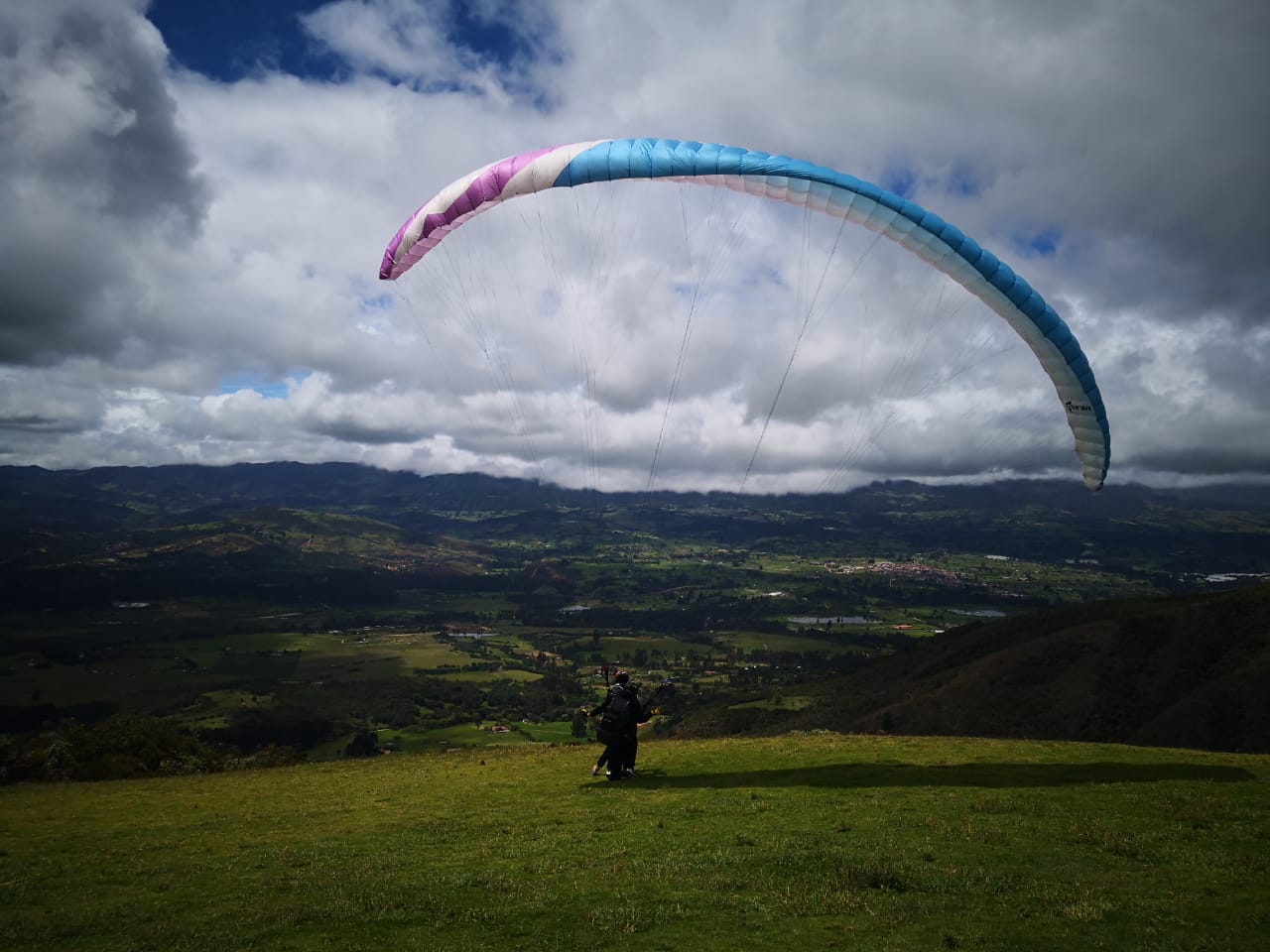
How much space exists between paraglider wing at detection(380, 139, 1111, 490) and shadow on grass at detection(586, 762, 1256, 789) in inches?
428

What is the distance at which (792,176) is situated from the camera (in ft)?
61.2

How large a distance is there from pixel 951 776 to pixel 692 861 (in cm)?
869

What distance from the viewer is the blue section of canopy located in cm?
1852

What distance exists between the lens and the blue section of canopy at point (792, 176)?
1852cm

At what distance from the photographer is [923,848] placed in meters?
11.0

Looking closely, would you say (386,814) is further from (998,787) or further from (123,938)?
(998,787)

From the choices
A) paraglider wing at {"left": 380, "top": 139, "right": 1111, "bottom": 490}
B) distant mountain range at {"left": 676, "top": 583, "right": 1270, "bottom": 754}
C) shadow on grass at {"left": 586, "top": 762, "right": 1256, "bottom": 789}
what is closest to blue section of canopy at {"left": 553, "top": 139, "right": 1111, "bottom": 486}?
paraglider wing at {"left": 380, "top": 139, "right": 1111, "bottom": 490}

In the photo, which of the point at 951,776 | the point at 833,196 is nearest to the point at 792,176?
the point at 833,196

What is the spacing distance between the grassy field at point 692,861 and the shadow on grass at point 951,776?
0.11m

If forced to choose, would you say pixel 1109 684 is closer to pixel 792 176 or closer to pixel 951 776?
pixel 951 776

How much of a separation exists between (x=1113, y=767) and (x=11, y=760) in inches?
1383

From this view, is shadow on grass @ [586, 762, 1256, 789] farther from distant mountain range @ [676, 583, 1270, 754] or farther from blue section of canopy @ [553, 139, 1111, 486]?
distant mountain range @ [676, 583, 1270, 754]

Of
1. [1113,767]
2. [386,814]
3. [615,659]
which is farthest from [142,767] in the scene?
[615,659]

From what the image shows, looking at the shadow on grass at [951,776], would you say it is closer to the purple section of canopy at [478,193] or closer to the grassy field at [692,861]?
the grassy field at [692,861]
